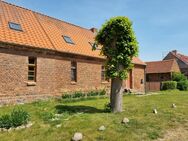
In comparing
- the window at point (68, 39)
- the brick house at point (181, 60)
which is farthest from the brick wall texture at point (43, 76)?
the brick house at point (181, 60)

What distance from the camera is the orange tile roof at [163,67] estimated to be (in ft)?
130

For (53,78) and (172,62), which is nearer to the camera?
(53,78)

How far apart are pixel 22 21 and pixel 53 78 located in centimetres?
512

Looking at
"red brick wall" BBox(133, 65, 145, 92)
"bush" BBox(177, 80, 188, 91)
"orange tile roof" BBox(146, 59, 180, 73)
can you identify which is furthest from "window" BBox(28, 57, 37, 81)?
"orange tile roof" BBox(146, 59, 180, 73)

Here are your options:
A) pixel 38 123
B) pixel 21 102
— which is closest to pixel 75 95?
pixel 21 102

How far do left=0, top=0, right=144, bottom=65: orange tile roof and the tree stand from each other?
7.72 feet

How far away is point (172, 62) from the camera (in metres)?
40.4

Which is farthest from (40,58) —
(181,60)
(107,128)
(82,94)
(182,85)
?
(181,60)

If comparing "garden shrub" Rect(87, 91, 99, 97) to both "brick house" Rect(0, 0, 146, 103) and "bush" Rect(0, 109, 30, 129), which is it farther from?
"bush" Rect(0, 109, 30, 129)

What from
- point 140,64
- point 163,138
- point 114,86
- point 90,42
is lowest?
point 163,138

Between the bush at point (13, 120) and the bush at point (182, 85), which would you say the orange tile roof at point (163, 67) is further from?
the bush at point (13, 120)

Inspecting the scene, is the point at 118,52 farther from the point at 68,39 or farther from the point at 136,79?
the point at 136,79

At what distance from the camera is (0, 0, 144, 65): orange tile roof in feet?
53.9

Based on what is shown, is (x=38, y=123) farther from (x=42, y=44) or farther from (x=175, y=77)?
(x=175, y=77)
